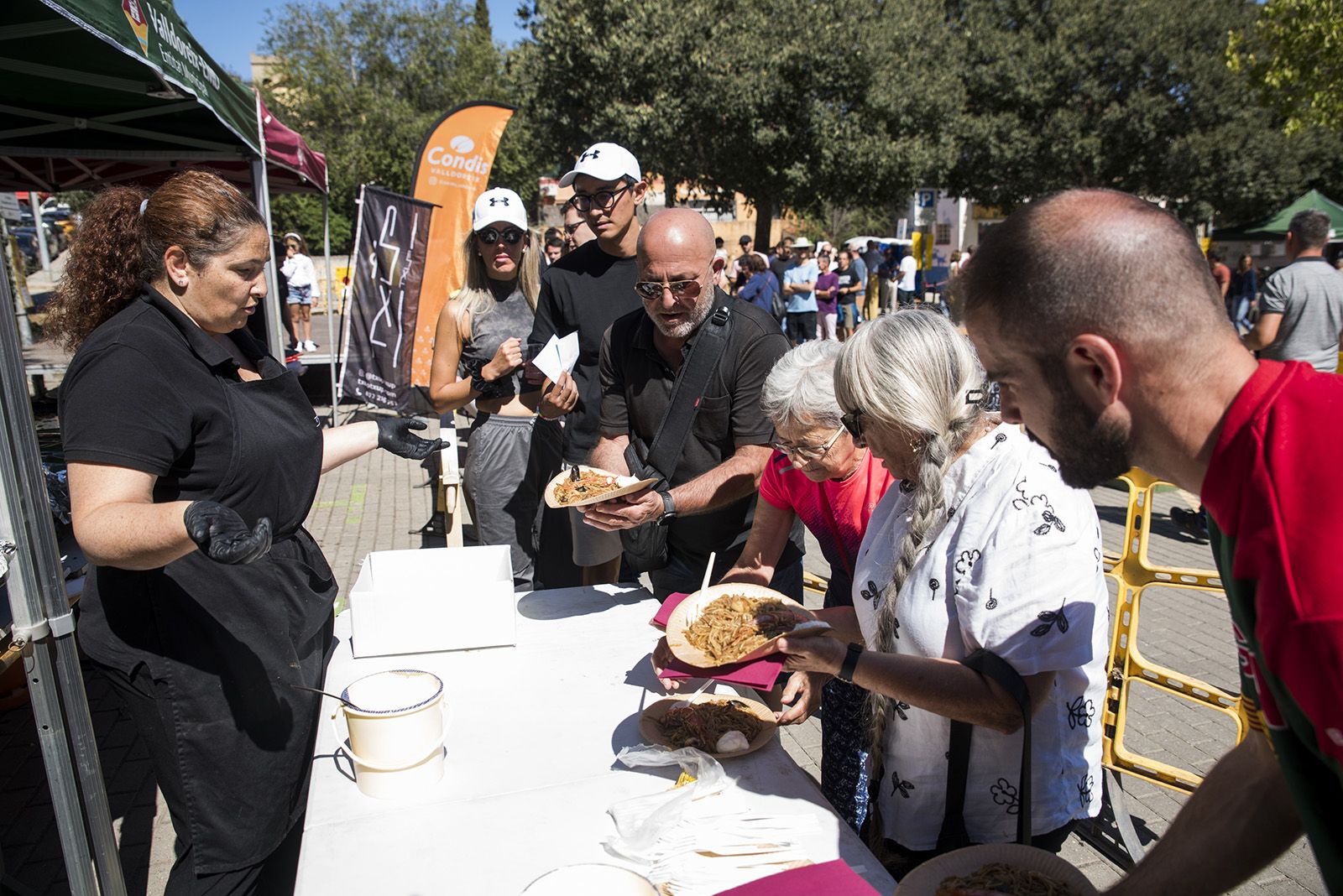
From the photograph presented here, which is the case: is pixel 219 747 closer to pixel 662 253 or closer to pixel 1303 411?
pixel 662 253

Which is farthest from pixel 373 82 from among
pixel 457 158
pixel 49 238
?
pixel 457 158

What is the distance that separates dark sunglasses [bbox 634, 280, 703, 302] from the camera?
9.29 feet

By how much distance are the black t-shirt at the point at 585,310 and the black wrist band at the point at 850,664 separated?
6.91 ft

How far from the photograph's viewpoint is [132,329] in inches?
74.4

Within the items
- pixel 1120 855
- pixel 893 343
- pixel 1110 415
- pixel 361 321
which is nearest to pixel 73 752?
pixel 893 343

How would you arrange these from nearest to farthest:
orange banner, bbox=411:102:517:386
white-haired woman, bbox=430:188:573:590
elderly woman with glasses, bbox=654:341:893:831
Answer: elderly woman with glasses, bbox=654:341:893:831 → white-haired woman, bbox=430:188:573:590 → orange banner, bbox=411:102:517:386

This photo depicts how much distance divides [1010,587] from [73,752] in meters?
2.12

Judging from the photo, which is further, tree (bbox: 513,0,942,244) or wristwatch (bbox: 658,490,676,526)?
tree (bbox: 513,0,942,244)

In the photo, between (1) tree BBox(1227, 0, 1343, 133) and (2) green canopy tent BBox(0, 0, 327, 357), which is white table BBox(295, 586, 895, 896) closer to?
(2) green canopy tent BBox(0, 0, 327, 357)

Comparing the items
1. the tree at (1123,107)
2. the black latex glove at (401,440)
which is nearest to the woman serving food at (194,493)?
the black latex glove at (401,440)

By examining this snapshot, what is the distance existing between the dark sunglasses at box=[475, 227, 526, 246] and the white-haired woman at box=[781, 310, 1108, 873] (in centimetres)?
282

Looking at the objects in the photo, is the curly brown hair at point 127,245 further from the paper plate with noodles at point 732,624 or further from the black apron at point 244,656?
the paper plate with noodles at point 732,624

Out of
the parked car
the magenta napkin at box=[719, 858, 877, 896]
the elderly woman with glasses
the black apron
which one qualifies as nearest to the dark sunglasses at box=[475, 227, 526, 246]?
the black apron

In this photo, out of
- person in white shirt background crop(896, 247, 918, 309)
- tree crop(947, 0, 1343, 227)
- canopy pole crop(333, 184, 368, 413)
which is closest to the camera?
canopy pole crop(333, 184, 368, 413)
